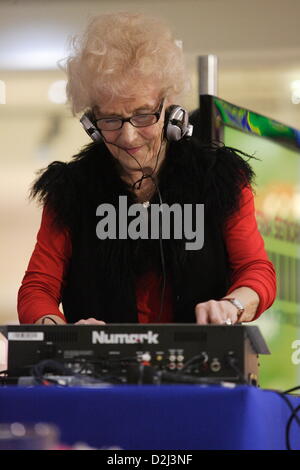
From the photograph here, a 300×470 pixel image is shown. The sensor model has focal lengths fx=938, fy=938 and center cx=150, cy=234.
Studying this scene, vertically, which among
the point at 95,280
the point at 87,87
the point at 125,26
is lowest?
the point at 95,280

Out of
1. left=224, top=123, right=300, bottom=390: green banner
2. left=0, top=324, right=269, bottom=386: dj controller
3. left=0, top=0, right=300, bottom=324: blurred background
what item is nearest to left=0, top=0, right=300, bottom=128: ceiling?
left=0, top=0, right=300, bottom=324: blurred background

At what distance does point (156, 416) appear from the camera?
47.8 inches

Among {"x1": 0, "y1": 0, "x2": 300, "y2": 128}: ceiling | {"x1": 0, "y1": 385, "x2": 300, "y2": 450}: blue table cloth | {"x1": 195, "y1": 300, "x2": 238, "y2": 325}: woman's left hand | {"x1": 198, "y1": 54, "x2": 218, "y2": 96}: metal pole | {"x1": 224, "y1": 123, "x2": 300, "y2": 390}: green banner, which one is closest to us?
{"x1": 0, "y1": 385, "x2": 300, "y2": 450}: blue table cloth

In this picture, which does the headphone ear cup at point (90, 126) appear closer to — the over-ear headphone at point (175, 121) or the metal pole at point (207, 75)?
the over-ear headphone at point (175, 121)

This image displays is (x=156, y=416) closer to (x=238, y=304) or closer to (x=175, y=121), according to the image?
(x=238, y=304)

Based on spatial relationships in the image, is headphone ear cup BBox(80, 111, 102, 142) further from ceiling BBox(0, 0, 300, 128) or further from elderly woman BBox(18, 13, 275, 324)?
ceiling BBox(0, 0, 300, 128)

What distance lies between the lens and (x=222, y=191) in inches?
79.7

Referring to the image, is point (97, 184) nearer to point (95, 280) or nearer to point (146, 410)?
point (95, 280)

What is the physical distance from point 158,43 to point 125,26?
80 mm

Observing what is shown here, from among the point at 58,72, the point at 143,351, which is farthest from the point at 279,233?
the point at 58,72

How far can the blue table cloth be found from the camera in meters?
1.20

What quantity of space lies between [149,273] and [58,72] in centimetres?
299

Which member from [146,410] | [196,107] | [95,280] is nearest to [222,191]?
[95,280]

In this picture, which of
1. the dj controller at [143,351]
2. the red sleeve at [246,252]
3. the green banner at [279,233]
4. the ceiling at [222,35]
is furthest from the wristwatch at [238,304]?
the ceiling at [222,35]
